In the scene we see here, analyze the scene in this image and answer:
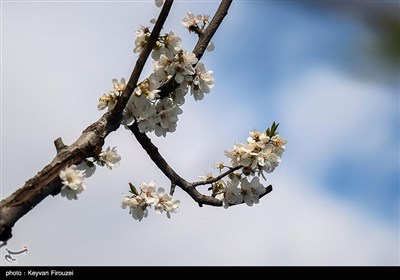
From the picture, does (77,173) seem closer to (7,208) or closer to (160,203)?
(7,208)

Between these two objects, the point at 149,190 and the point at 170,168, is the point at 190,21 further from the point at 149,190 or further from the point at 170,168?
the point at 149,190

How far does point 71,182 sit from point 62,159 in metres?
0.15

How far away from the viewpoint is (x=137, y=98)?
3.87m

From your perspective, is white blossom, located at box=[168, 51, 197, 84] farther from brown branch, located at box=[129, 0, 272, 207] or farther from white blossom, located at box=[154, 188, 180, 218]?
white blossom, located at box=[154, 188, 180, 218]

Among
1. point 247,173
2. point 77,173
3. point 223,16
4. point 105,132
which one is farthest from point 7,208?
point 223,16

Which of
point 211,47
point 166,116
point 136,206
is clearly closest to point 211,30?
point 211,47

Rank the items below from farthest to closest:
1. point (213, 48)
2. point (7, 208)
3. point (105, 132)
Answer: point (213, 48) < point (105, 132) < point (7, 208)

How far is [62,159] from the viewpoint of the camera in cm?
335

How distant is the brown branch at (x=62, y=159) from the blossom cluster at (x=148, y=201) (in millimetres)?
568

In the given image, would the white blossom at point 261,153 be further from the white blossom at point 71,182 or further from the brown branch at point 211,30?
the white blossom at point 71,182

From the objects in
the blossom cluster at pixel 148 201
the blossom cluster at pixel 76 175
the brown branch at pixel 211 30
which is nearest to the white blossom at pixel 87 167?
the blossom cluster at pixel 76 175

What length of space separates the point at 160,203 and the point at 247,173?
0.66m

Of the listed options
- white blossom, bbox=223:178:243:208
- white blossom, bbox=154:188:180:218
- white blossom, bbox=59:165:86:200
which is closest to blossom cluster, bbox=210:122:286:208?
white blossom, bbox=223:178:243:208

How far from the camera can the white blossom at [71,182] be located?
327 centimetres
